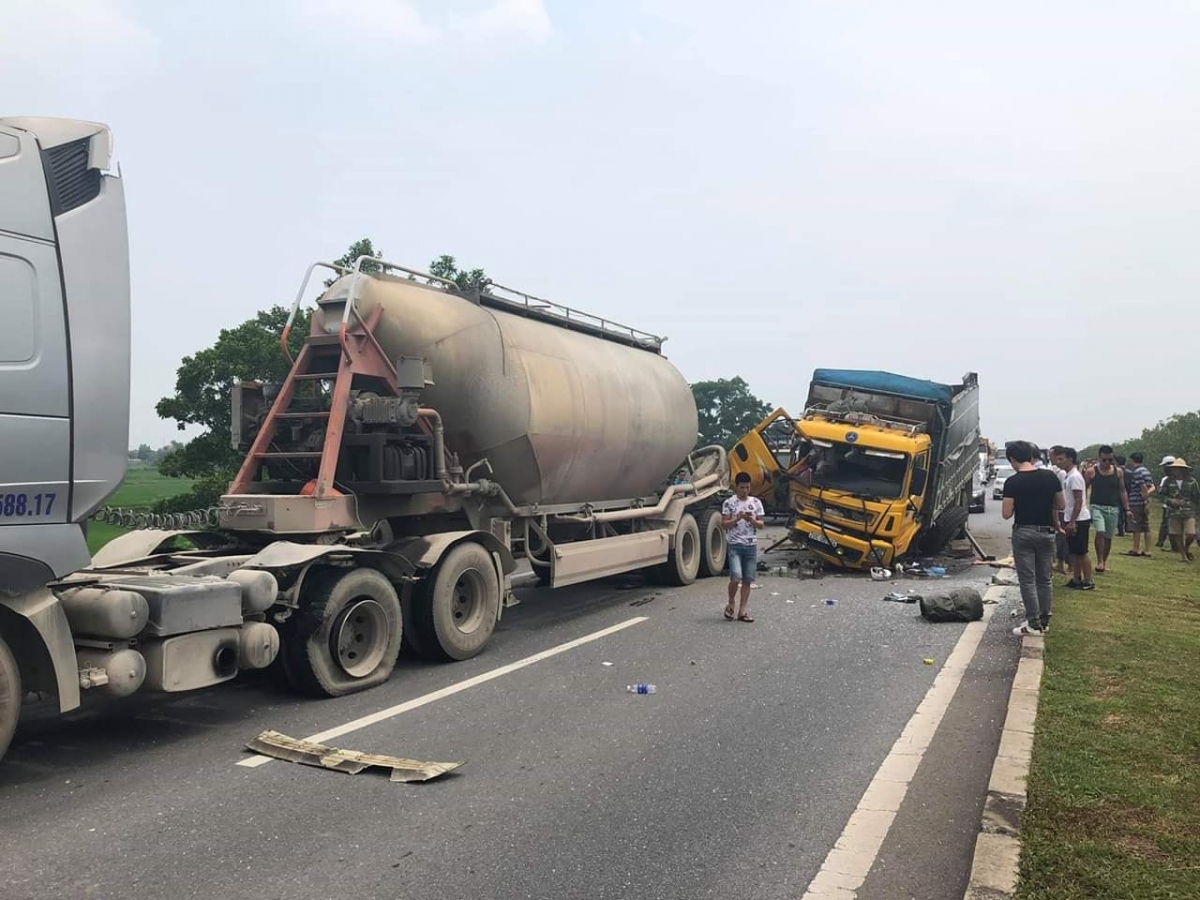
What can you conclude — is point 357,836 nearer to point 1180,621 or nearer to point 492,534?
point 492,534

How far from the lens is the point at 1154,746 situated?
17.0 ft

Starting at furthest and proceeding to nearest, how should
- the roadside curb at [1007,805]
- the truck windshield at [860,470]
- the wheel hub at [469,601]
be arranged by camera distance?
the truck windshield at [860,470] < the wheel hub at [469,601] < the roadside curb at [1007,805]

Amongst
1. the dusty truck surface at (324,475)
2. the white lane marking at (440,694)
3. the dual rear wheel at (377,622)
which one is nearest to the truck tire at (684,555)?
the dusty truck surface at (324,475)

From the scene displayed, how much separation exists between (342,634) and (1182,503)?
14.5 m

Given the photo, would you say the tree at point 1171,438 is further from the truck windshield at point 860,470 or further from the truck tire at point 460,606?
the truck tire at point 460,606

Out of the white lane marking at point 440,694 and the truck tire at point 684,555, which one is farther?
the truck tire at point 684,555

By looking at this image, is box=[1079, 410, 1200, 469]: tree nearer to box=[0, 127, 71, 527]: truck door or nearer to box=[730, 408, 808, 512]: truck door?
box=[730, 408, 808, 512]: truck door

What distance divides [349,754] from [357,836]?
1131 millimetres

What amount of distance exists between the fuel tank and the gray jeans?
463 cm

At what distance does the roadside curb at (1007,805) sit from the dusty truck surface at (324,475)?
445 centimetres

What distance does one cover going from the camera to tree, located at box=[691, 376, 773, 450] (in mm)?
51125

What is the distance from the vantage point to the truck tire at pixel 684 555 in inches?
494

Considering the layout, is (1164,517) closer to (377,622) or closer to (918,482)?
(918,482)

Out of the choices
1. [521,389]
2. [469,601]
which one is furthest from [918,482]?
[469,601]
